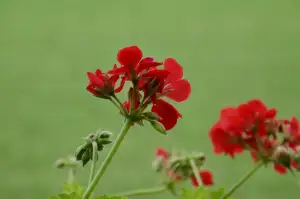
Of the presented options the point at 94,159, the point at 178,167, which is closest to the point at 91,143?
the point at 94,159

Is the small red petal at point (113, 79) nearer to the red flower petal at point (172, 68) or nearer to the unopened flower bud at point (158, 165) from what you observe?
the red flower petal at point (172, 68)

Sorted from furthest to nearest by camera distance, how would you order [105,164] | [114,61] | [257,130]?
[114,61], [257,130], [105,164]

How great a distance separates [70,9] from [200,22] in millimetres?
723

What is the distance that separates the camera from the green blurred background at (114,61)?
1702mm

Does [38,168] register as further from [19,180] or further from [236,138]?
[236,138]

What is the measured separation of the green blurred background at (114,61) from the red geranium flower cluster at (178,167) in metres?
0.86

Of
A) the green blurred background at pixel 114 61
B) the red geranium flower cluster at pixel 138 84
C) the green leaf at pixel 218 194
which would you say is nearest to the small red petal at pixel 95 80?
the red geranium flower cluster at pixel 138 84

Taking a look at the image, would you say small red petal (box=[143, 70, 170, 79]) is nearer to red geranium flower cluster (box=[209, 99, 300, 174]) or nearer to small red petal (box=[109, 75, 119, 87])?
small red petal (box=[109, 75, 119, 87])

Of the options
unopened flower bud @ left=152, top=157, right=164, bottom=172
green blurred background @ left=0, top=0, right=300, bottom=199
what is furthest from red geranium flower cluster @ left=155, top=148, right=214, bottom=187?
green blurred background @ left=0, top=0, right=300, bottom=199

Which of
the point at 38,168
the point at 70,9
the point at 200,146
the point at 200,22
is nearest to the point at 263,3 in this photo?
the point at 200,22

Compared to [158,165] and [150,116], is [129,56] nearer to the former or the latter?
[150,116]

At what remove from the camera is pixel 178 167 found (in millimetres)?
436

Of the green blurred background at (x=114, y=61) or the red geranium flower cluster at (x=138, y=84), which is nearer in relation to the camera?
the red geranium flower cluster at (x=138, y=84)

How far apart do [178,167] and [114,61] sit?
7.17ft
